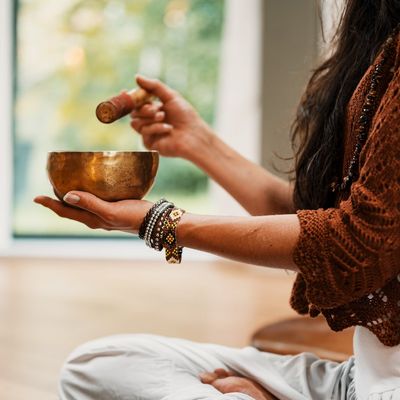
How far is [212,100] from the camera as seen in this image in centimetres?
509

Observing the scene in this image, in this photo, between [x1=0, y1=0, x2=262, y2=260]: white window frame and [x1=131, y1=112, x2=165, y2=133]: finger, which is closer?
[x1=131, y1=112, x2=165, y2=133]: finger

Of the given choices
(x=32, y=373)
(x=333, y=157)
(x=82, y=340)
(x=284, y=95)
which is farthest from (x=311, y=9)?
(x=333, y=157)

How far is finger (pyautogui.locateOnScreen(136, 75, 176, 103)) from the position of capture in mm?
1635

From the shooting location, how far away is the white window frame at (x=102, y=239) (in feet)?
14.5

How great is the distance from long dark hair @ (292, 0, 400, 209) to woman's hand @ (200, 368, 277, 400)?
0.33 meters

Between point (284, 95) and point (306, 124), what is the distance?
2.87 metres

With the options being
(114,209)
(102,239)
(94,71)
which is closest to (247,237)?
(114,209)

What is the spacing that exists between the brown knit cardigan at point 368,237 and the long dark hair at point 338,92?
14cm

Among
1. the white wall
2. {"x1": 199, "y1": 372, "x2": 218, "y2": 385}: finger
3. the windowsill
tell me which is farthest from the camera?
A: the white wall

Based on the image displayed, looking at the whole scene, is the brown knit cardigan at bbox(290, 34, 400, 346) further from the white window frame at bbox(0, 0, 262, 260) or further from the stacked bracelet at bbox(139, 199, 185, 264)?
the white window frame at bbox(0, 0, 262, 260)

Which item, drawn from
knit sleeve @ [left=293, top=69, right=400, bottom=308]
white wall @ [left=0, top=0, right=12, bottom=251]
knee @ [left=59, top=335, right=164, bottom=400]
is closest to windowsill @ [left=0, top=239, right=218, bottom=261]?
white wall @ [left=0, top=0, right=12, bottom=251]

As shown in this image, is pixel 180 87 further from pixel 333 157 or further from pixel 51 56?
pixel 333 157

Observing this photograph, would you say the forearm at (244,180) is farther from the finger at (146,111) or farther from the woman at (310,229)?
the finger at (146,111)

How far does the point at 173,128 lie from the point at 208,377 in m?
0.57
